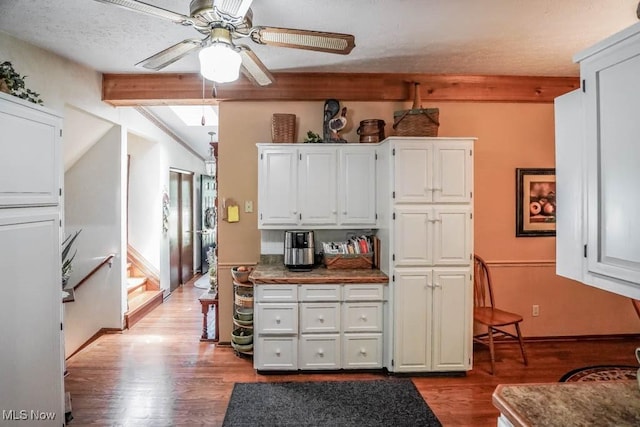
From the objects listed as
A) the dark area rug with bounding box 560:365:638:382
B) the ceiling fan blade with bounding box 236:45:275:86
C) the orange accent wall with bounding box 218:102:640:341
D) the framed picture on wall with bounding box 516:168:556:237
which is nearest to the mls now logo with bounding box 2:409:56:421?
the orange accent wall with bounding box 218:102:640:341

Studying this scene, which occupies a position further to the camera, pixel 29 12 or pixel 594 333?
pixel 594 333

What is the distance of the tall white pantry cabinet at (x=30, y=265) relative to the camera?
170 centimetres

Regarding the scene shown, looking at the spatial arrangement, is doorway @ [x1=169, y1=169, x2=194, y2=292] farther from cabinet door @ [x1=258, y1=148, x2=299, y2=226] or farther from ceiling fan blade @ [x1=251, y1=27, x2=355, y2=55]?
ceiling fan blade @ [x1=251, y1=27, x2=355, y2=55]

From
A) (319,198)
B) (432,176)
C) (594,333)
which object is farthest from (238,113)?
(594,333)

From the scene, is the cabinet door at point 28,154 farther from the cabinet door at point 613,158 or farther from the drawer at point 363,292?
the cabinet door at point 613,158

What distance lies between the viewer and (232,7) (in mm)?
1396

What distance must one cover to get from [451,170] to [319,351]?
6.23 ft

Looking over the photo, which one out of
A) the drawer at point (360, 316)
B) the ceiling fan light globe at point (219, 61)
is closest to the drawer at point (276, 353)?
the drawer at point (360, 316)

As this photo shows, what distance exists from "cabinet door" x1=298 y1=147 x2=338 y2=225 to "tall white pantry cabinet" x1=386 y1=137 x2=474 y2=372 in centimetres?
58

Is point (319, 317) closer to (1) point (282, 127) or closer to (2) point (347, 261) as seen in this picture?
(2) point (347, 261)

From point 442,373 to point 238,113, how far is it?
3.08 m

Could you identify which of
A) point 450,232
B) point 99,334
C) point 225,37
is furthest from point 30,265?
point 450,232

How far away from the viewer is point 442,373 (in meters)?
2.99

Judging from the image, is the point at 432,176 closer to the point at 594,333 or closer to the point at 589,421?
the point at 589,421
